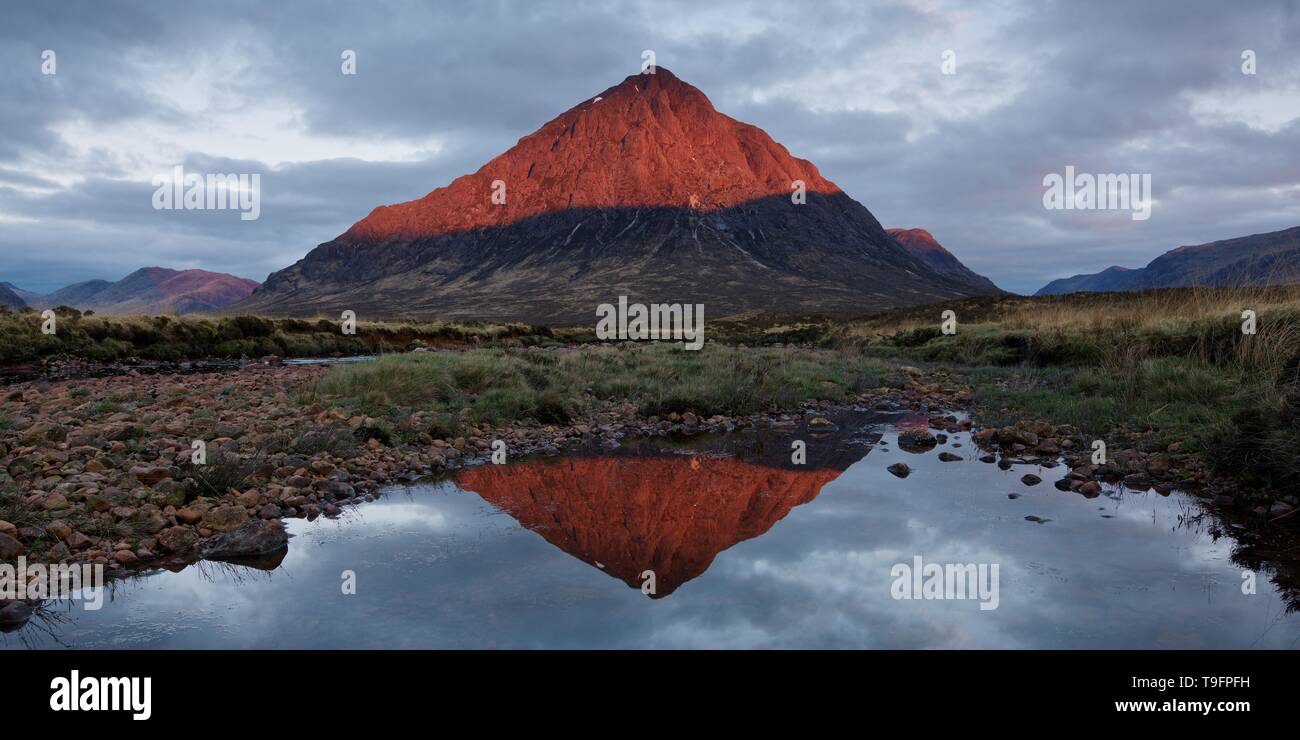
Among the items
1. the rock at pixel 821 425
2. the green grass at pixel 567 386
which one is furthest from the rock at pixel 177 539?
the rock at pixel 821 425

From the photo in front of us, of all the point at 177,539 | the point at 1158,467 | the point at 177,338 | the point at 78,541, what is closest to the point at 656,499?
the point at 177,539

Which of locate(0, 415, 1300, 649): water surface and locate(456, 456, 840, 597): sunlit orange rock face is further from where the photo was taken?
locate(456, 456, 840, 597): sunlit orange rock face

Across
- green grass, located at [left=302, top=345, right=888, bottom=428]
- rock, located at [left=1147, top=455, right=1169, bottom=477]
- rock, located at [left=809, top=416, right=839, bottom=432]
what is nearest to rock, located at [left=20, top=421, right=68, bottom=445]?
green grass, located at [left=302, top=345, right=888, bottom=428]

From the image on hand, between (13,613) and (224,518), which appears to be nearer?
(13,613)

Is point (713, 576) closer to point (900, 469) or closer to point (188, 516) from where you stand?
point (900, 469)

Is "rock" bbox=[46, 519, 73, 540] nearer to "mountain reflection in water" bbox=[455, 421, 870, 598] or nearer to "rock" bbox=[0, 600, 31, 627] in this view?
"rock" bbox=[0, 600, 31, 627]

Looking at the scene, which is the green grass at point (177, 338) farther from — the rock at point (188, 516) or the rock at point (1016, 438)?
the rock at point (1016, 438)
